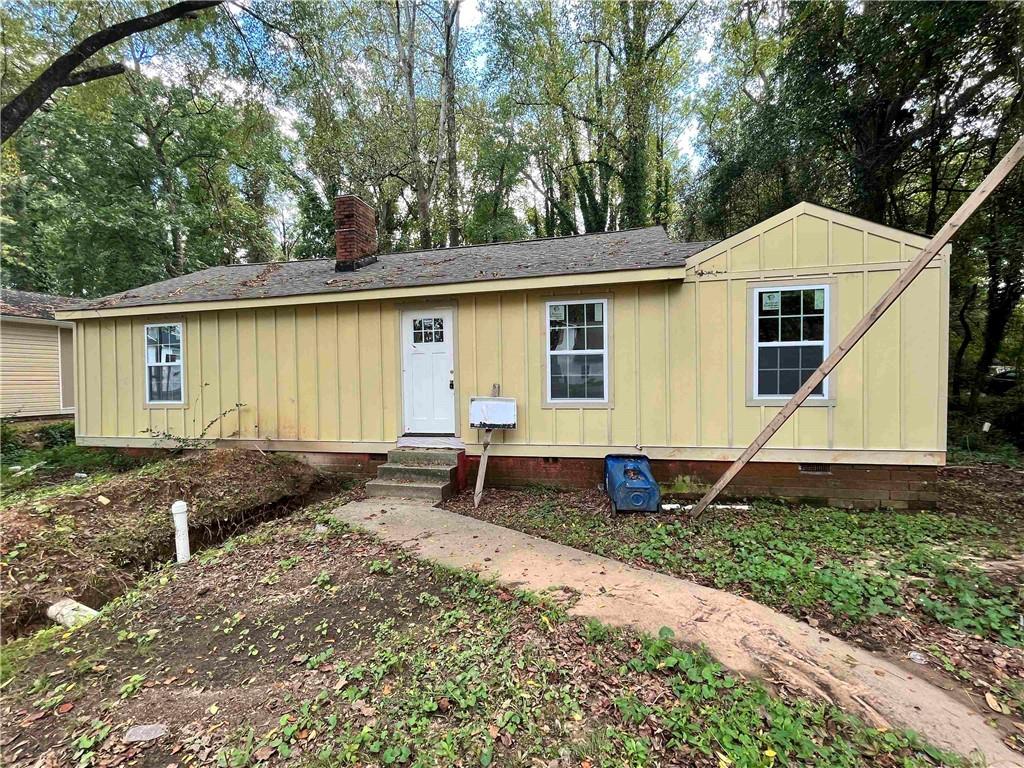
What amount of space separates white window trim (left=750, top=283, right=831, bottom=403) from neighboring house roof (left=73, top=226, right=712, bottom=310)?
3.59 ft

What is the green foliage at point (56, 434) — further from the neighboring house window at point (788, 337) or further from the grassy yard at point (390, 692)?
the neighboring house window at point (788, 337)

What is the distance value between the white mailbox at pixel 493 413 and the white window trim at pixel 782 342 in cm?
313

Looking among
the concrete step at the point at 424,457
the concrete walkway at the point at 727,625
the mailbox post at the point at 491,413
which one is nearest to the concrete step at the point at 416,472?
the concrete step at the point at 424,457

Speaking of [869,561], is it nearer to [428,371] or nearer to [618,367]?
[618,367]

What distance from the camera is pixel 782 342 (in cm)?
552

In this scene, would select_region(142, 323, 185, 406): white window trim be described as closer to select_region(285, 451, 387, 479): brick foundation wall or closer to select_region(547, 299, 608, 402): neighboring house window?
select_region(285, 451, 387, 479): brick foundation wall

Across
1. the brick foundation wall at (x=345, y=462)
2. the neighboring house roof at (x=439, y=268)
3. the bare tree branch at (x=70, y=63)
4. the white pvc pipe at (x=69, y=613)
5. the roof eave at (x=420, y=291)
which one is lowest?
the white pvc pipe at (x=69, y=613)

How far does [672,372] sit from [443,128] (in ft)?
52.7

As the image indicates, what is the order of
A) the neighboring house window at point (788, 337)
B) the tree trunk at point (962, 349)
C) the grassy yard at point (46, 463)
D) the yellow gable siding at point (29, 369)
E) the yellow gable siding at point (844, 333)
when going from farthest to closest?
the yellow gable siding at point (29, 369), the tree trunk at point (962, 349), the grassy yard at point (46, 463), the neighboring house window at point (788, 337), the yellow gable siding at point (844, 333)

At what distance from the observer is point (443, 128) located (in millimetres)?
17391

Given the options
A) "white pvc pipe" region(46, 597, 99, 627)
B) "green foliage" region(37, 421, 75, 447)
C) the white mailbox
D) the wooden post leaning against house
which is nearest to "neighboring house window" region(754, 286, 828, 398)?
the wooden post leaning against house

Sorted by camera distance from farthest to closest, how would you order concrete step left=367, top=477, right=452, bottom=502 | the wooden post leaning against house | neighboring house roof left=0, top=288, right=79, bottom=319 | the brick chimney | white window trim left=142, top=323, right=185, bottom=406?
neighboring house roof left=0, top=288, right=79, bottom=319 < the brick chimney < white window trim left=142, top=323, right=185, bottom=406 < concrete step left=367, top=477, right=452, bottom=502 < the wooden post leaning against house

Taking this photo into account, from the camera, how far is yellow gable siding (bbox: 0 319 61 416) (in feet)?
36.9

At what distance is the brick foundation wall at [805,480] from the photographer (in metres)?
5.28
